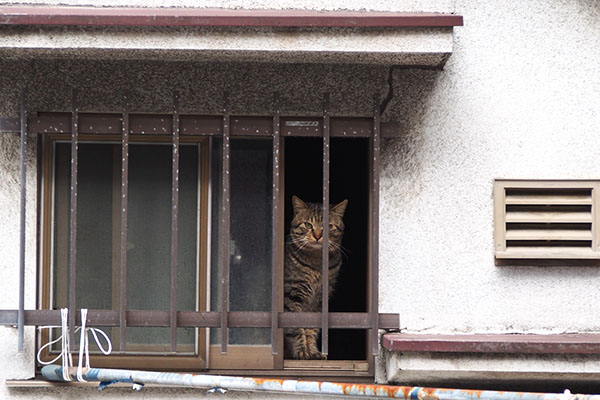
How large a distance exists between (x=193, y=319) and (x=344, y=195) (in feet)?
7.62

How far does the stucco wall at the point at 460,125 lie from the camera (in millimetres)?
5227

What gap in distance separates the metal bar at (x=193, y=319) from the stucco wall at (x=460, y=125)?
0.35 m

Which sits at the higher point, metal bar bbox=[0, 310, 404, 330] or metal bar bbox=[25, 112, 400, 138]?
metal bar bbox=[25, 112, 400, 138]

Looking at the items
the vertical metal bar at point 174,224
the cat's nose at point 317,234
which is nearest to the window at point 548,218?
the cat's nose at point 317,234

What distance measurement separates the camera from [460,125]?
5.27 m

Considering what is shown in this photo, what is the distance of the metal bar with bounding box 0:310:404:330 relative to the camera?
16.5 ft

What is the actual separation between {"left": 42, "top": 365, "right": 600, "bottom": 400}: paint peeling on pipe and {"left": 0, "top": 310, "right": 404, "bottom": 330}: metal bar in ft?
0.88

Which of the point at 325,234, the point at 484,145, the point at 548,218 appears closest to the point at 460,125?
the point at 484,145

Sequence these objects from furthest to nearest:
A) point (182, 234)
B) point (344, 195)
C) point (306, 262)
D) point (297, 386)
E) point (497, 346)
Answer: point (344, 195) → point (306, 262) → point (182, 234) → point (497, 346) → point (297, 386)

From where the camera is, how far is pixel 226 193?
507 centimetres

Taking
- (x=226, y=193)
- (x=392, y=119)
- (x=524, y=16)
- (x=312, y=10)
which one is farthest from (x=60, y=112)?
(x=524, y=16)

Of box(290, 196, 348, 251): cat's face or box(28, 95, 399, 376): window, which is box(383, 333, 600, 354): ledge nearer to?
box(28, 95, 399, 376): window

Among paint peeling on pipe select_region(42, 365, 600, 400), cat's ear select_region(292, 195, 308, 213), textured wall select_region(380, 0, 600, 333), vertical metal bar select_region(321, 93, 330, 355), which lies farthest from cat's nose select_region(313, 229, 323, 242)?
paint peeling on pipe select_region(42, 365, 600, 400)

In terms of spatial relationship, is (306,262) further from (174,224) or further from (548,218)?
(548,218)
